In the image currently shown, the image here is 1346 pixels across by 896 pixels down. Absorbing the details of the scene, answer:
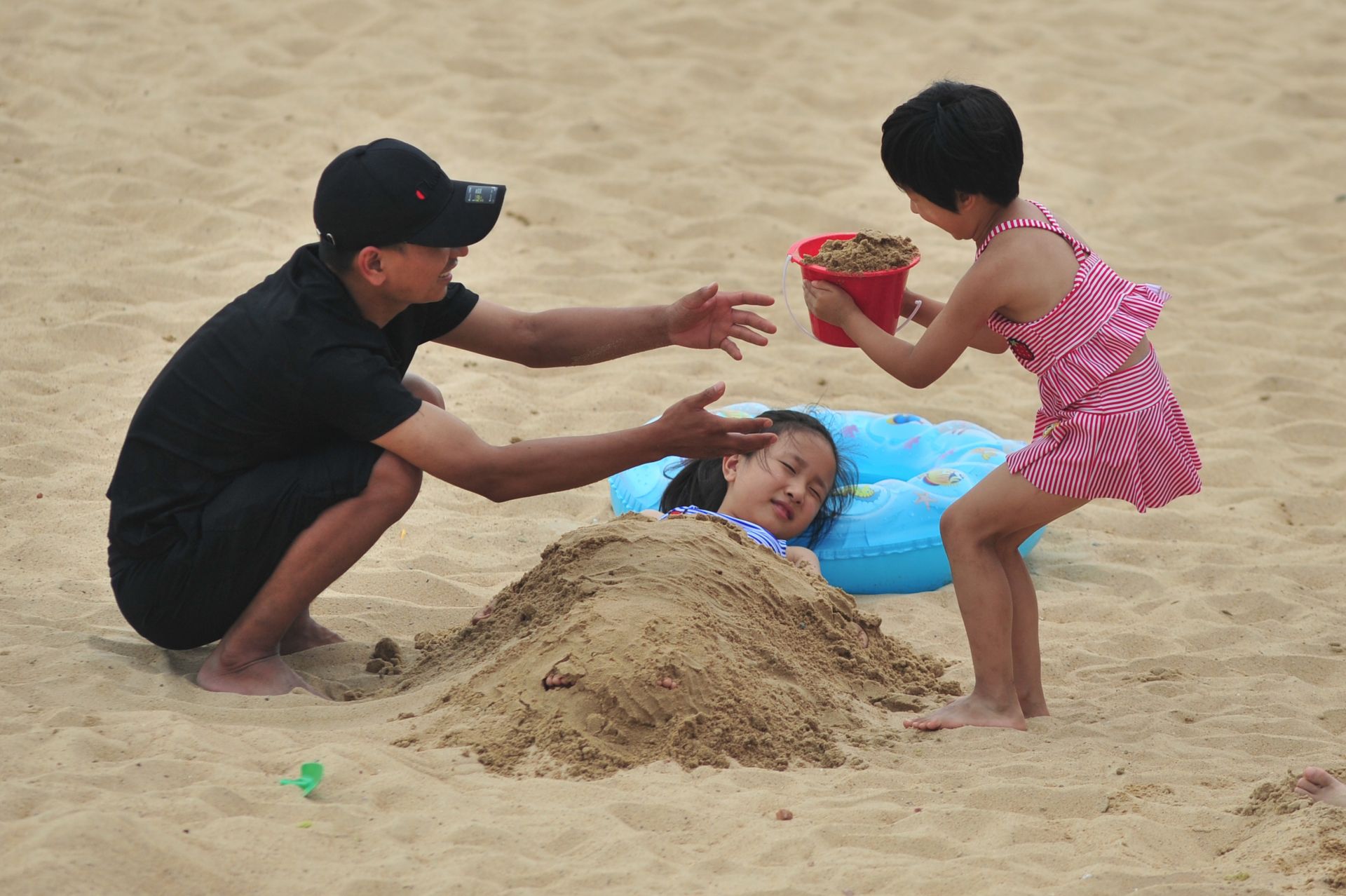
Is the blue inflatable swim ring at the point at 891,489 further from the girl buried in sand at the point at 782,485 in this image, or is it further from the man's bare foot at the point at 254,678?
the man's bare foot at the point at 254,678

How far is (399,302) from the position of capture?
342cm

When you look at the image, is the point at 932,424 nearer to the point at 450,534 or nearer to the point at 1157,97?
the point at 450,534

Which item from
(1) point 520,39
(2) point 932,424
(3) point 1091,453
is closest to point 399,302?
(3) point 1091,453

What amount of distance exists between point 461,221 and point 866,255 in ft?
3.34

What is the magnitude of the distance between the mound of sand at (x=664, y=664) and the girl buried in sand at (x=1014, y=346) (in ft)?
1.11

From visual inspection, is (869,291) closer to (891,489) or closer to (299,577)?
(891,489)

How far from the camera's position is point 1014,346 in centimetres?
340

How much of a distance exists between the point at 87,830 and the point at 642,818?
39.0 inches

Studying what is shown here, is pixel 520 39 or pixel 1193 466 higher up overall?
pixel 520 39

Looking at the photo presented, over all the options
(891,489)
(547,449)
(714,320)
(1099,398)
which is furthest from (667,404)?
(1099,398)

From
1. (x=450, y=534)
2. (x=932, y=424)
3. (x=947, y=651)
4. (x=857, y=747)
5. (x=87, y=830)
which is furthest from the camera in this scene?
(x=932, y=424)

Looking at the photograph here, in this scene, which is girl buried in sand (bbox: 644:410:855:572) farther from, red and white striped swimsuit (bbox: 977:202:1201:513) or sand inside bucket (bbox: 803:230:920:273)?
red and white striped swimsuit (bbox: 977:202:1201:513)

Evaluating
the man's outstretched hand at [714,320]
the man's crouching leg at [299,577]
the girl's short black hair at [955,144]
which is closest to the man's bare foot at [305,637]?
the man's crouching leg at [299,577]

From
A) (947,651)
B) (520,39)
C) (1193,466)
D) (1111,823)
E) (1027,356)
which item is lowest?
(947,651)
